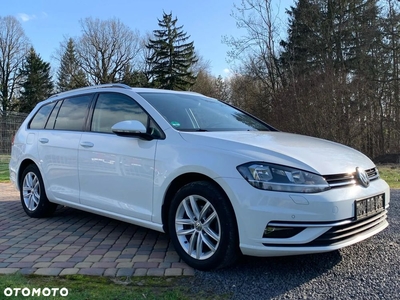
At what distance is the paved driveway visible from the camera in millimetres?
3311

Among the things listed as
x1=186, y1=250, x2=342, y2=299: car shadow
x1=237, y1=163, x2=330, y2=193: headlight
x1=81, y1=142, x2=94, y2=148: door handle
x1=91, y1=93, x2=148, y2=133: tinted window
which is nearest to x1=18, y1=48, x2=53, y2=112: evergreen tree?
x1=91, y1=93, x2=148, y2=133: tinted window

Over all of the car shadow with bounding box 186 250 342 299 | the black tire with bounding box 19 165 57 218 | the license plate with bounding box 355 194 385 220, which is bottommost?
the car shadow with bounding box 186 250 342 299

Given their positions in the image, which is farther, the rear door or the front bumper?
the rear door

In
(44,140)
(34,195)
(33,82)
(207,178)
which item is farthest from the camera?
(33,82)

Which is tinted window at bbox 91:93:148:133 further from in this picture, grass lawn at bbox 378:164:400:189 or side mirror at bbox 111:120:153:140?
grass lawn at bbox 378:164:400:189

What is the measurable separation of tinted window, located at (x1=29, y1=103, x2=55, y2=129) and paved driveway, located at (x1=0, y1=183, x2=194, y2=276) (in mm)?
1346

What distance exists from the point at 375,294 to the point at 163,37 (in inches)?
1702

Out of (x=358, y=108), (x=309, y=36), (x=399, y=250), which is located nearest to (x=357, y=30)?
(x=309, y=36)

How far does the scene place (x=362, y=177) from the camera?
320cm

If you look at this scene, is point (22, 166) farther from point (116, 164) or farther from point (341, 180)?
point (341, 180)

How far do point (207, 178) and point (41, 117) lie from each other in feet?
11.2

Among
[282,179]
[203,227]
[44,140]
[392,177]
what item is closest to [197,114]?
[203,227]

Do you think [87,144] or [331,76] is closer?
[87,144]

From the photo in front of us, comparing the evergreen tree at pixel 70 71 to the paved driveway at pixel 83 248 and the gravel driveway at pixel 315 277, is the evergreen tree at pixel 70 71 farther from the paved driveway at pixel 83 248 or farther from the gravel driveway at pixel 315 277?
the gravel driveway at pixel 315 277
